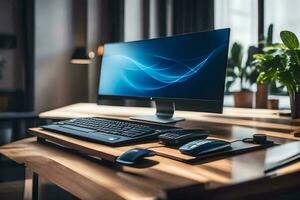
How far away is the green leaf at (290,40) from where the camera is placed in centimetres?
178

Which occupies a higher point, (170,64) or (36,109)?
(170,64)

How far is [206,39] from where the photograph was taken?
1.43 metres

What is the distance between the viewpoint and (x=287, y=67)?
1.77m

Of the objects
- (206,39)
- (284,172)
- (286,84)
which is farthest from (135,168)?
(286,84)

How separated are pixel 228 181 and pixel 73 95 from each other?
3517 mm

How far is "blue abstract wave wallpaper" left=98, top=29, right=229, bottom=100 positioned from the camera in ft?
4.51

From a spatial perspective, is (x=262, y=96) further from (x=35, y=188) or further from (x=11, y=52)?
(x=11, y=52)

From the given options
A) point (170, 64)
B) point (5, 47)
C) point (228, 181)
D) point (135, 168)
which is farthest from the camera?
point (5, 47)

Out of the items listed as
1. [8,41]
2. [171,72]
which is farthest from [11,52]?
[171,72]

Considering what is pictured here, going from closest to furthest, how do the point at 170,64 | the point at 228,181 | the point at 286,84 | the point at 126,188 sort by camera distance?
the point at 228,181 < the point at 126,188 < the point at 170,64 < the point at 286,84

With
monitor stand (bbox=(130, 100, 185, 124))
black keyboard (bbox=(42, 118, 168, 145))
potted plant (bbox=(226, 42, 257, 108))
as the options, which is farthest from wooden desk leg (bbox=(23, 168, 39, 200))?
potted plant (bbox=(226, 42, 257, 108))

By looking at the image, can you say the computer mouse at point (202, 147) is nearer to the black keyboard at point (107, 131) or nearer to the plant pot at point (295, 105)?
the black keyboard at point (107, 131)

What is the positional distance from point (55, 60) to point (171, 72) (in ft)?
8.64

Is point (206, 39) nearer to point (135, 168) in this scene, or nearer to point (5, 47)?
point (135, 168)
